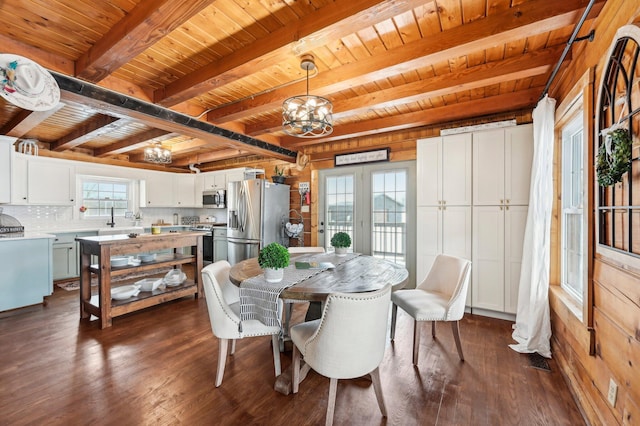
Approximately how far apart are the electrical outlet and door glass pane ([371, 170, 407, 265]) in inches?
106

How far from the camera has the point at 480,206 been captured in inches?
129

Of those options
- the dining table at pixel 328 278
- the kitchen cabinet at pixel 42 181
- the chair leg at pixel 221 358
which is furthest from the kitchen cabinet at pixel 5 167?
the chair leg at pixel 221 358

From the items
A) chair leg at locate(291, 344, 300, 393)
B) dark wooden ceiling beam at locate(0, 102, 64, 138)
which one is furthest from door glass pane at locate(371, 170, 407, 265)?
dark wooden ceiling beam at locate(0, 102, 64, 138)

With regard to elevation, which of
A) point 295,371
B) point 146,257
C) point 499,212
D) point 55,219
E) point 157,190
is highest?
point 157,190

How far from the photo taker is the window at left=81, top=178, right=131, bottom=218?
5.46 metres

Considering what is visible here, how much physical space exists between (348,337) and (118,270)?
2.90 m

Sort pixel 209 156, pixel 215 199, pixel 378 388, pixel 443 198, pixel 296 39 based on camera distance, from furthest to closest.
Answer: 1. pixel 215 199
2. pixel 209 156
3. pixel 443 198
4. pixel 296 39
5. pixel 378 388

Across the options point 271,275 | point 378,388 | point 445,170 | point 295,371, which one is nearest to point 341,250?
point 271,275

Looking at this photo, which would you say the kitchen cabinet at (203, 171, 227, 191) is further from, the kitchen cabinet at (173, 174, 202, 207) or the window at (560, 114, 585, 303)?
the window at (560, 114, 585, 303)

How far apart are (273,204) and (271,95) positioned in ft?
7.75

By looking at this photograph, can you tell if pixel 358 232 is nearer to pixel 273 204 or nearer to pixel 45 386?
pixel 273 204

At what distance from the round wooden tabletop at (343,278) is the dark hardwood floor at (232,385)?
2.44ft

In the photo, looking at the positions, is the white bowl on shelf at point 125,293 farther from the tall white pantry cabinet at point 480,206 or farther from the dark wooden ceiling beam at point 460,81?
the tall white pantry cabinet at point 480,206

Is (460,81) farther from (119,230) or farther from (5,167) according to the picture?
(119,230)
